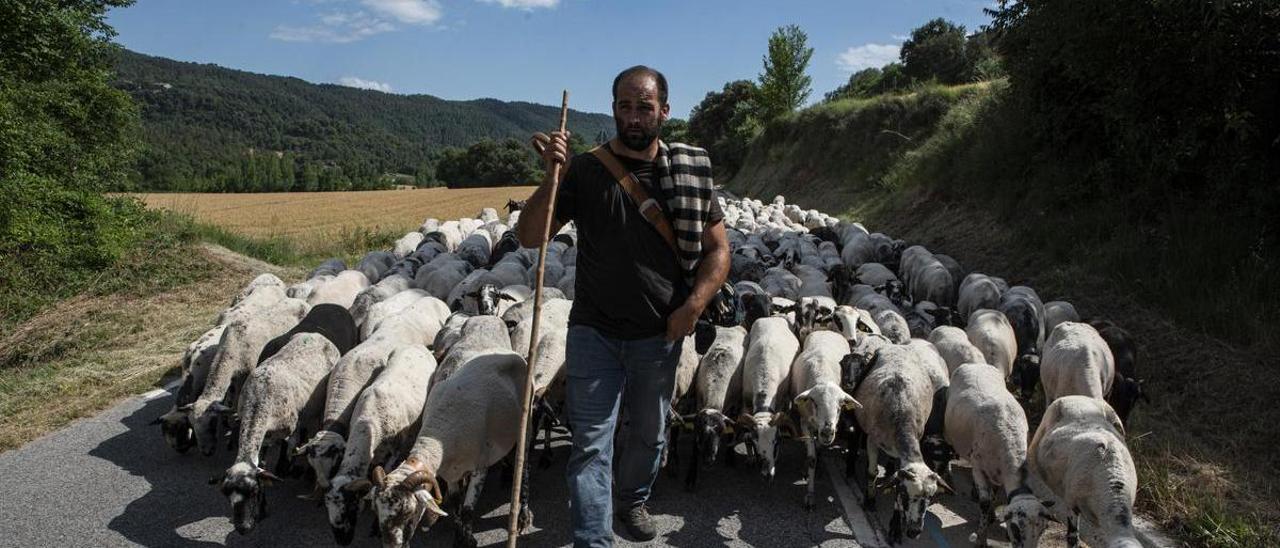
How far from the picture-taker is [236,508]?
5.10 m

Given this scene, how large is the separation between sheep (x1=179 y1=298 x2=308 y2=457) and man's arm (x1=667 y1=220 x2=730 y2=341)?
4.52m

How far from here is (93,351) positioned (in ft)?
34.1

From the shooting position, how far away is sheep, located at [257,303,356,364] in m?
7.03

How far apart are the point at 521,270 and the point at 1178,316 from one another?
8.54 m

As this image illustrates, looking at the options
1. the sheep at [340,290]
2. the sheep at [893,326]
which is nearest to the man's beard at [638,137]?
the sheep at [893,326]

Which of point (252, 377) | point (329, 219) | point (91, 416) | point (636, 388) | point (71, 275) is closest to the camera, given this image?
point (636, 388)

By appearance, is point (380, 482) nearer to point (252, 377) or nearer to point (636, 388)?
point (636, 388)

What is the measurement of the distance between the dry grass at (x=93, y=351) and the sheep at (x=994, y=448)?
27.1 feet

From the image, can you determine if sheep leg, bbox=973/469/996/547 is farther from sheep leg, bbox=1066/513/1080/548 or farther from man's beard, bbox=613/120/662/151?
man's beard, bbox=613/120/662/151

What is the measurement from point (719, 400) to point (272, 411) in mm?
3610

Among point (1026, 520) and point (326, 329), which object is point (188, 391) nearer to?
point (326, 329)

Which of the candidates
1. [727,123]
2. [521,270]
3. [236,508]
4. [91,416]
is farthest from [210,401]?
[727,123]

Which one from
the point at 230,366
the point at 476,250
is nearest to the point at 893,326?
the point at 230,366

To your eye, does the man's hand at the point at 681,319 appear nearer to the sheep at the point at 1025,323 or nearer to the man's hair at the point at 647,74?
the man's hair at the point at 647,74
